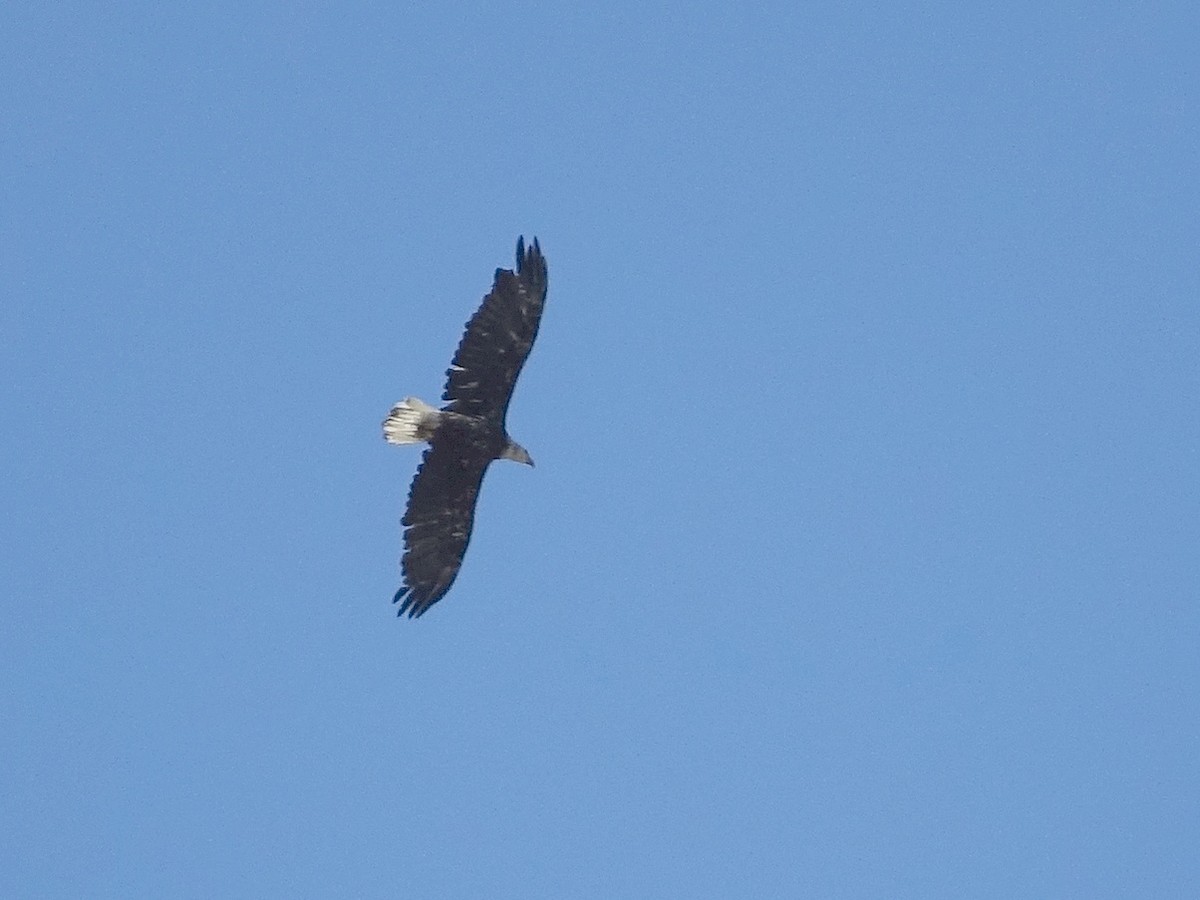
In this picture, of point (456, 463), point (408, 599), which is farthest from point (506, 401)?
point (408, 599)

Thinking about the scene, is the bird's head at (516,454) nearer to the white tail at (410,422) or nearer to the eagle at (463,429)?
the eagle at (463,429)

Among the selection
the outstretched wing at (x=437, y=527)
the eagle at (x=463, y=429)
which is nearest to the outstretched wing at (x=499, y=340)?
the eagle at (x=463, y=429)

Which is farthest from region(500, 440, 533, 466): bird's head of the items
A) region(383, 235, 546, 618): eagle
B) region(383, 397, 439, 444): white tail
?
region(383, 397, 439, 444): white tail

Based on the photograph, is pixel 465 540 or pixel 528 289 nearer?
pixel 528 289

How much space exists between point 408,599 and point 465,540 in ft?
2.68

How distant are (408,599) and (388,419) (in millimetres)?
1886

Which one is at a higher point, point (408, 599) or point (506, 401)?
point (506, 401)

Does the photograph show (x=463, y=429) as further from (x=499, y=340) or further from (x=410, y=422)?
(x=499, y=340)

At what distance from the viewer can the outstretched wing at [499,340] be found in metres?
19.7

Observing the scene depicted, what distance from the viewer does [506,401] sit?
20391mm

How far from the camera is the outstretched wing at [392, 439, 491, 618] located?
20.9 m

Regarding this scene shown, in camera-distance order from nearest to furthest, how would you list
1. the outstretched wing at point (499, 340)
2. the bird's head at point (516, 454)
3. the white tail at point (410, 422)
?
the outstretched wing at point (499, 340) → the white tail at point (410, 422) → the bird's head at point (516, 454)

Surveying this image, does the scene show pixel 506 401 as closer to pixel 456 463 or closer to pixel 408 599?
pixel 456 463

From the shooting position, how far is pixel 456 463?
2088 centimetres
